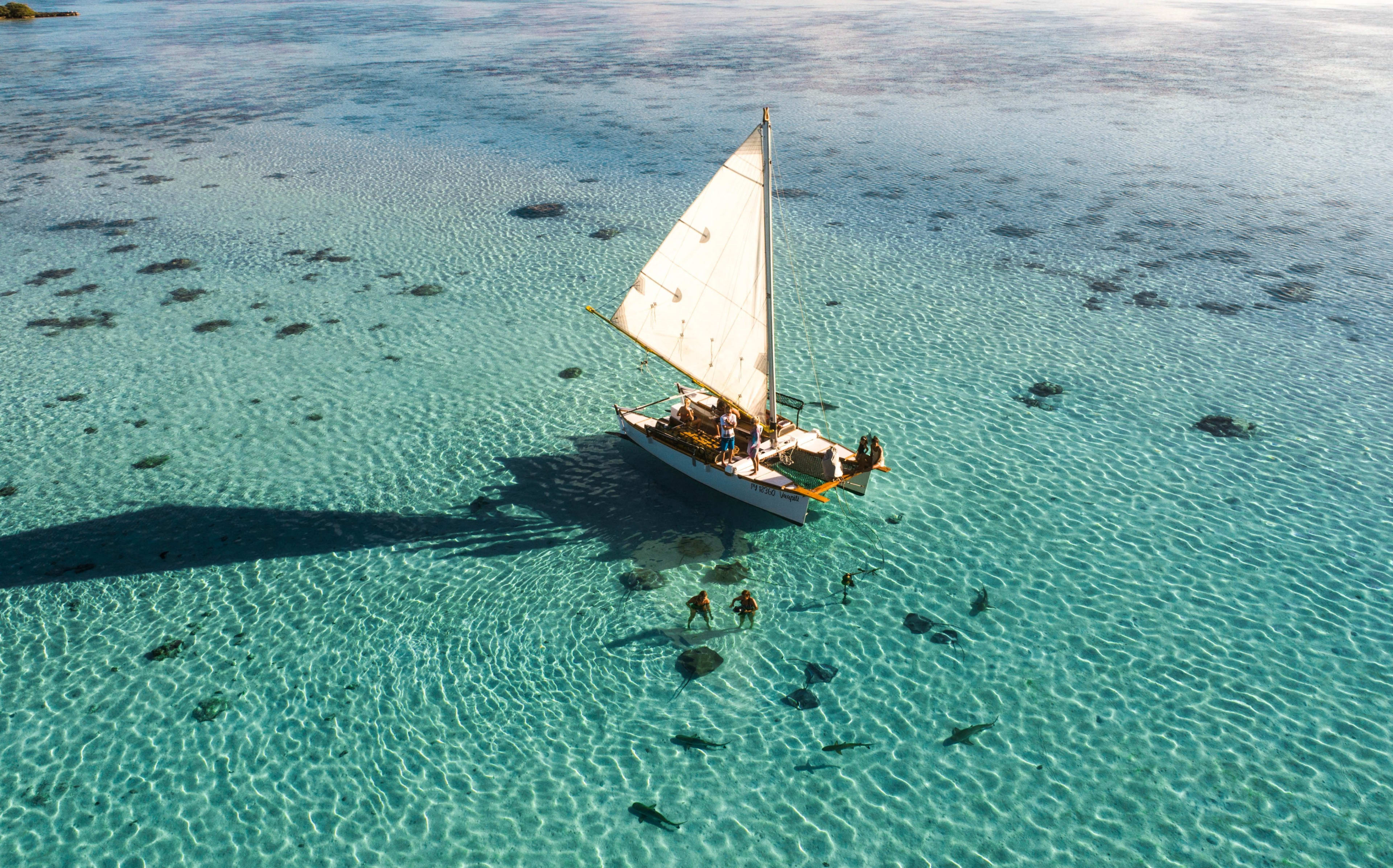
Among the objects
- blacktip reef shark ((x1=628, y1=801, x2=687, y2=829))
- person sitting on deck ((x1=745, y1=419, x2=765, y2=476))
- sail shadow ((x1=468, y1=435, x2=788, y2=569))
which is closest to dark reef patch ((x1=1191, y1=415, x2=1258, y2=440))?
sail shadow ((x1=468, y1=435, x2=788, y2=569))

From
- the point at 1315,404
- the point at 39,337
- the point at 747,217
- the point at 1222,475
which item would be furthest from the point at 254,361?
the point at 1315,404

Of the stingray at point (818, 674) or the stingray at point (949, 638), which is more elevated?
the stingray at point (949, 638)

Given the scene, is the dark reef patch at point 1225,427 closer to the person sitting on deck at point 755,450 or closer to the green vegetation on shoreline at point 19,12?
the person sitting on deck at point 755,450

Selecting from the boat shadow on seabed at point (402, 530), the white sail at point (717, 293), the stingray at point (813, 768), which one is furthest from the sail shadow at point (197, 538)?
the stingray at point (813, 768)

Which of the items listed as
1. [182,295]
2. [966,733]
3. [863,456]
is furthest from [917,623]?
[182,295]

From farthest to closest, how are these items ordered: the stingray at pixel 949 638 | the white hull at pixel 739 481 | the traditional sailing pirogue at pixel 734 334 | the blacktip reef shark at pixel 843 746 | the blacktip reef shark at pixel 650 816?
the white hull at pixel 739 481
the traditional sailing pirogue at pixel 734 334
the stingray at pixel 949 638
the blacktip reef shark at pixel 843 746
the blacktip reef shark at pixel 650 816

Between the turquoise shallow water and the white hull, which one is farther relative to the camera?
the white hull

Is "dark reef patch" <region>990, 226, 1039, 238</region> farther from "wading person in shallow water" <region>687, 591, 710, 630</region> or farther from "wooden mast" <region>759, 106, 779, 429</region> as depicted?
"wading person in shallow water" <region>687, 591, 710, 630</region>
